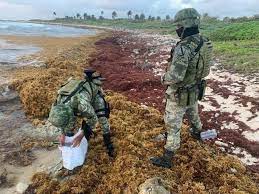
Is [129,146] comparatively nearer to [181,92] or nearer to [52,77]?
[181,92]

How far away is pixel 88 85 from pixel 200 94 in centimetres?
187

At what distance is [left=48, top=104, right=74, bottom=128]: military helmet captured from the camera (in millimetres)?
5438

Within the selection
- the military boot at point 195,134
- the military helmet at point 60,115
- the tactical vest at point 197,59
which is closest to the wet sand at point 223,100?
the military boot at point 195,134

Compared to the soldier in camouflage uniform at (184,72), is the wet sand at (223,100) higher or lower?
lower

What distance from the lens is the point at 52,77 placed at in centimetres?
1200

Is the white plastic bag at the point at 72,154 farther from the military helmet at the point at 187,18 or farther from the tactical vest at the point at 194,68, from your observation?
the military helmet at the point at 187,18

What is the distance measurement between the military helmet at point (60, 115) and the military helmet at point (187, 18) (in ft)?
6.94

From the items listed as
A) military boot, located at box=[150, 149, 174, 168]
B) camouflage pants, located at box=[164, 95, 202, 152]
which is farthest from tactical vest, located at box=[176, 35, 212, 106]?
military boot, located at box=[150, 149, 174, 168]

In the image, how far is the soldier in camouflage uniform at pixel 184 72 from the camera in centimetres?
538

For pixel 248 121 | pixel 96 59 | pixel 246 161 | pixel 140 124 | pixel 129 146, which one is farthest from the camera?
pixel 96 59

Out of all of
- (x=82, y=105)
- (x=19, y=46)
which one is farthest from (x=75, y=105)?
(x=19, y=46)

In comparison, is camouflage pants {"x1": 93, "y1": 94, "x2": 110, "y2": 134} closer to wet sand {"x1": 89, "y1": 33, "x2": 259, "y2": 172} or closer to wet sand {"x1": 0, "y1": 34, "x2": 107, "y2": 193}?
wet sand {"x1": 0, "y1": 34, "x2": 107, "y2": 193}

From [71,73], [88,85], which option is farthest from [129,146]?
[71,73]

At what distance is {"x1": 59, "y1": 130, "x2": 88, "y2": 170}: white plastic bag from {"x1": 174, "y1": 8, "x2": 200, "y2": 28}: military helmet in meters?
2.30
